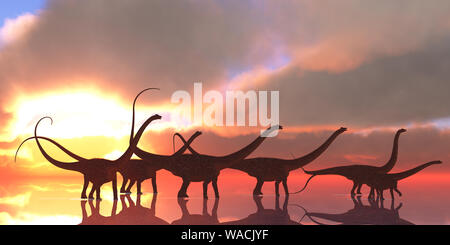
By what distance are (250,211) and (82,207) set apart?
4.55 metres

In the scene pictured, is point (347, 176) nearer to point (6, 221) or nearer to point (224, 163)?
point (224, 163)

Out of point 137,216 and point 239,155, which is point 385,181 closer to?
point 239,155

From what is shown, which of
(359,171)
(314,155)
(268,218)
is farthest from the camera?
(314,155)

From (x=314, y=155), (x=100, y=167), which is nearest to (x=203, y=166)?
(x=100, y=167)

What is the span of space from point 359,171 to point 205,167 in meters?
6.05

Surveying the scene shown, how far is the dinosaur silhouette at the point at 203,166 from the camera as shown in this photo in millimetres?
16156

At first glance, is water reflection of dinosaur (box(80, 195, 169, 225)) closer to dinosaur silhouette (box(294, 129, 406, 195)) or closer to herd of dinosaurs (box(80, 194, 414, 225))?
herd of dinosaurs (box(80, 194, 414, 225))

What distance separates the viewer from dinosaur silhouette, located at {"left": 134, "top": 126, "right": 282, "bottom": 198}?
1616 cm

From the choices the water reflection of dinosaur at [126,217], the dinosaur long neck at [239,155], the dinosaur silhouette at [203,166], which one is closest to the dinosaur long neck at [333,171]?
the dinosaur long neck at [239,155]

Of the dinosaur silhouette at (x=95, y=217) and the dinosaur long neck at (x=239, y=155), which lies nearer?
the dinosaur silhouette at (x=95, y=217)

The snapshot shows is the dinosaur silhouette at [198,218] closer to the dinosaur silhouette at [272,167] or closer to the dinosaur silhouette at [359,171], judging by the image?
the dinosaur silhouette at [272,167]

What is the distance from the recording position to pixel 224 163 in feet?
53.7

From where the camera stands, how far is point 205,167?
16188mm

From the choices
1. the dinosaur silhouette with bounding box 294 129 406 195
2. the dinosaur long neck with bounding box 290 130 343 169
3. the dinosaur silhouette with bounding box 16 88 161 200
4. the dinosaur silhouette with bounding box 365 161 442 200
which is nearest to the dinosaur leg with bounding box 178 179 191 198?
the dinosaur silhouette with bounding box 16 88 161 200
